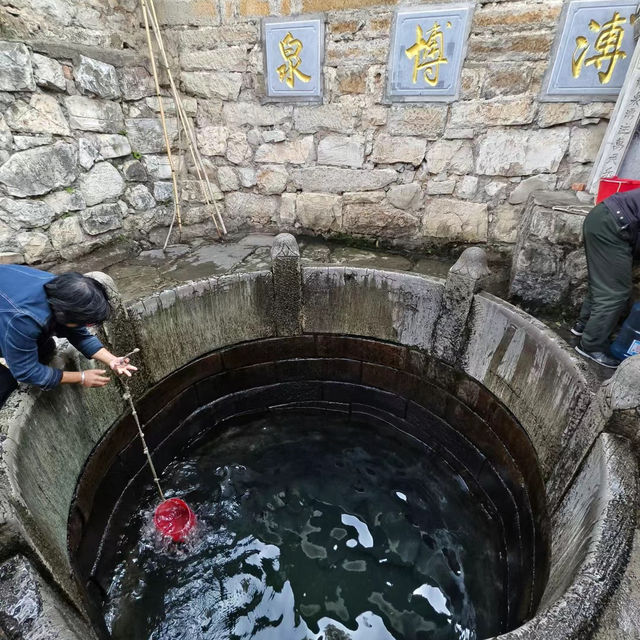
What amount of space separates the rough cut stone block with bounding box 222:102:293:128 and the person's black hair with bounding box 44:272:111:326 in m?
3.22

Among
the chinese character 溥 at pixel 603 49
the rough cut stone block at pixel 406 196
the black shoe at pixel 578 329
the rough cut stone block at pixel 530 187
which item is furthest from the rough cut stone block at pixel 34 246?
the chinese character 溥 at pixel 603 49

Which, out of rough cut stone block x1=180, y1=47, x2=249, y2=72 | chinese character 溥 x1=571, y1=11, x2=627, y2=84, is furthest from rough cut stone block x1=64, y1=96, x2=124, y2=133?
chinese character 溥 x1=571, y1=11, x2=627, y2=84

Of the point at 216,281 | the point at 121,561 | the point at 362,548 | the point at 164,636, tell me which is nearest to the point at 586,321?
the point at 362,548

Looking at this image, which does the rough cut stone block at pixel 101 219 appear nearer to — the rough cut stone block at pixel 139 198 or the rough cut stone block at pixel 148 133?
the rough cut stone block at pixel 139 198

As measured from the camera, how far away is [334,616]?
259cm

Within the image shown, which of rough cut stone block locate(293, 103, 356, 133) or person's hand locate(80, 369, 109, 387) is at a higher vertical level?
rough cut stone block locate(293, 103, 356, 133)

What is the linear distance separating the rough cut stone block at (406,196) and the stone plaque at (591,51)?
4.76ft

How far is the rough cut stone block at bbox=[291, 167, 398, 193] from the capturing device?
434 cm

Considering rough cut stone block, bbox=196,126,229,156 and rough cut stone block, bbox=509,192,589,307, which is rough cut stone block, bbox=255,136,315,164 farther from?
rough cut stone block, bbox=509,192,589,307

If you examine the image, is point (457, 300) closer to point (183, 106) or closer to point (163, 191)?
point (163, 191)

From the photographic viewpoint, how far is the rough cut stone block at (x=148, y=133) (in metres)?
4.35

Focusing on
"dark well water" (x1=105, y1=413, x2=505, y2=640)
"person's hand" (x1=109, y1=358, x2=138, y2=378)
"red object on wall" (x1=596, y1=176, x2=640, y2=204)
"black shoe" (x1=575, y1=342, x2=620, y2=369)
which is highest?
"red object on wall" (x1=596, y1=176, x2=640, y2=204)

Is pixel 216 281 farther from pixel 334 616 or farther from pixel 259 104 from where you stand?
pixel 334 616

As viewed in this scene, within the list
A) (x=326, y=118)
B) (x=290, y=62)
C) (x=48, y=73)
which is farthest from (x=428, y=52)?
(x=48, y=73)
